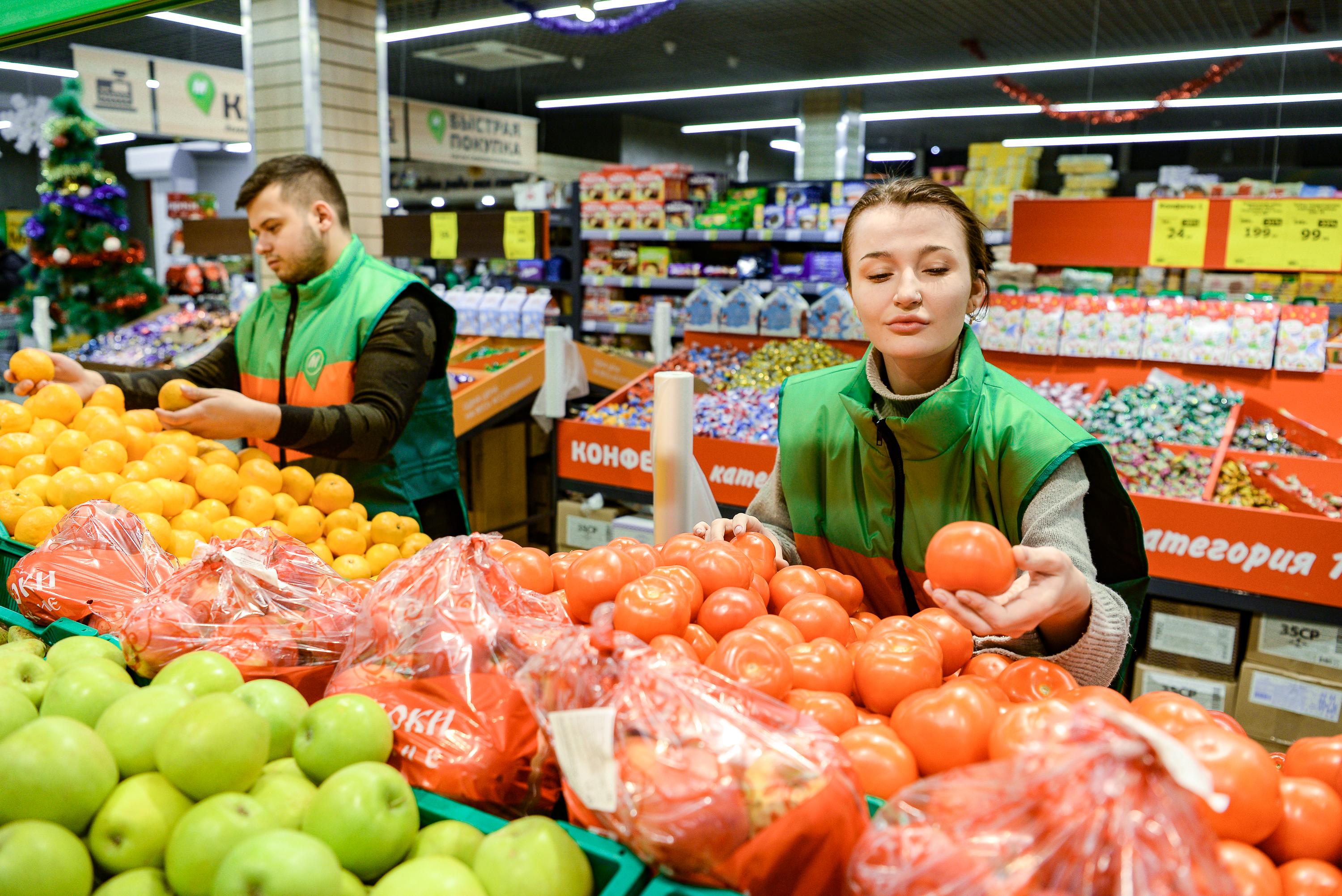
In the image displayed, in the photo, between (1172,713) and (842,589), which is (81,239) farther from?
(1172,713)

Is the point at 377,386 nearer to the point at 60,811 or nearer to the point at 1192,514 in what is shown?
the point at 60,811

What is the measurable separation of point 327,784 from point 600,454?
327 cm

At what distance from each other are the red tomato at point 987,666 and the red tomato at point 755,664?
325mm

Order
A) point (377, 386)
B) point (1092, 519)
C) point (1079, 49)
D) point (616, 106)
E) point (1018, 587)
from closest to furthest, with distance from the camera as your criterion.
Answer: point (1018, 587)
point (1092, 519)
point (377, 386)
point (1079, 49)
point (616, 106)

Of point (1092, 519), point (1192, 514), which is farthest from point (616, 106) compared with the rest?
point (1092, 519)

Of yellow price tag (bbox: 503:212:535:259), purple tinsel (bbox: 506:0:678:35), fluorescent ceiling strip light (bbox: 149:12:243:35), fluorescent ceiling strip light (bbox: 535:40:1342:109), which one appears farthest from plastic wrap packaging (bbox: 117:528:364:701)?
fluorescent ceiling strip light (bbox: 535:40:1342:109)

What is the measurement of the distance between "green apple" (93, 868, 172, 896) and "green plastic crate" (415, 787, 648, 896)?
25 cm

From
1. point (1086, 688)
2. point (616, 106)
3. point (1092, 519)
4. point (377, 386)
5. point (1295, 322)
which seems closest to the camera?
point (1086, 688)

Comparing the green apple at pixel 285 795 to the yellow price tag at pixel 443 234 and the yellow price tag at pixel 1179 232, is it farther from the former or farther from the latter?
the yellow price tag at pixel 443 234

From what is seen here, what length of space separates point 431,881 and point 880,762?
0.47 m

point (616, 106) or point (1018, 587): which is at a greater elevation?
point (616, 106)

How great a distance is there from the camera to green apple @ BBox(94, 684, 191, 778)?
0.98 m

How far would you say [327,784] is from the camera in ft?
2.97

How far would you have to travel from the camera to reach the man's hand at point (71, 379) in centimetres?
258
